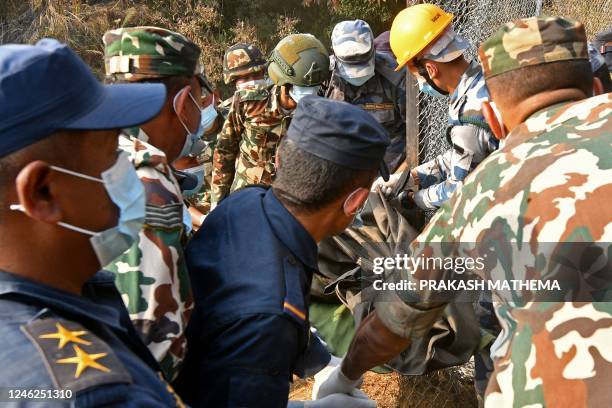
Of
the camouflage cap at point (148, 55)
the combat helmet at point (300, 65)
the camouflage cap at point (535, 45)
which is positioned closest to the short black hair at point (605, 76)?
the combat helmet at point (300, 65)

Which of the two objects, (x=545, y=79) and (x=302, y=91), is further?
(x=302, y=91)

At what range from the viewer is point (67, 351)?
3.52 feet

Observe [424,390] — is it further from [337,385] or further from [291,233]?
[291,233]

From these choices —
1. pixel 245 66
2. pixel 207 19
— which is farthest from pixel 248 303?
pixel 207 19

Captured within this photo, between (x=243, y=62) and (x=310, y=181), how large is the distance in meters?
3.99

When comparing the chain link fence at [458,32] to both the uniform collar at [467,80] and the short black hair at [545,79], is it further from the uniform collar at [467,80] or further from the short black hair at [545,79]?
the short black hair at [545,79]

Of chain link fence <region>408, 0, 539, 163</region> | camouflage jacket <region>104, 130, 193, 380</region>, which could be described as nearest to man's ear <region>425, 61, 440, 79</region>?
chain link fence <region>408, 0, 539, 163</region>

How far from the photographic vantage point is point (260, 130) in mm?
5301

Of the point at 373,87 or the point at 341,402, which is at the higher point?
the point at 373,87

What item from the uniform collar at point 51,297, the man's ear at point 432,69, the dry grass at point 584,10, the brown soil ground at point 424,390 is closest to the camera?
the uniform collar at point 51,297

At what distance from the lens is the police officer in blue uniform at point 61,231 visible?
1.05m

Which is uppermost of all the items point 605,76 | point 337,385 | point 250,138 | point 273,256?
point 605,76

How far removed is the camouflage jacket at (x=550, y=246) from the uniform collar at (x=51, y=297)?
0.97 m

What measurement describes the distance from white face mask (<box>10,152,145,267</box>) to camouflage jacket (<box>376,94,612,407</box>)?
2.89ft
